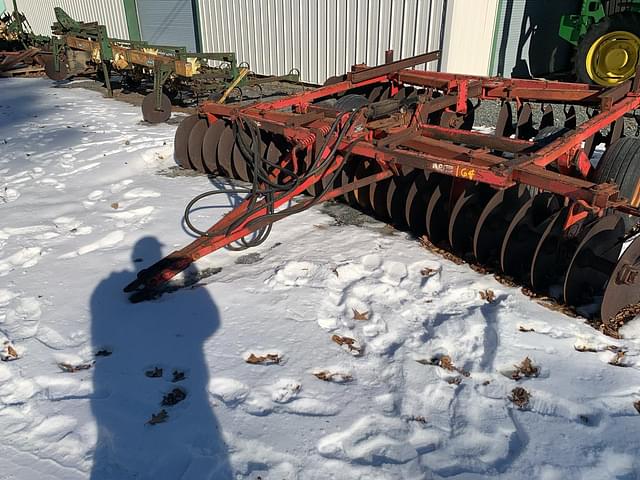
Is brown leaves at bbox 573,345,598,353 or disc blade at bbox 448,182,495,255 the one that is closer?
brown leaves at bbox 573,345,598,353

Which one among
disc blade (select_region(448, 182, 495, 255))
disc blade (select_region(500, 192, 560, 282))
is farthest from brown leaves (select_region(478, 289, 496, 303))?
disc blade (select_region(448, 182, 495, 255))

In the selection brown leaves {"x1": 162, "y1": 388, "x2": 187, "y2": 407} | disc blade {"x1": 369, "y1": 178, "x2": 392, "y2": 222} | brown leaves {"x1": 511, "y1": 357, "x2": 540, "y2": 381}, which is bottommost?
brown leaves {"x1": 162, "y1": 388, "x2": 187, "y2": 407}

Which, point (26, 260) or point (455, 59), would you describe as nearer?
point (26, 260)

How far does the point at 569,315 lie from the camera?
10.0ft

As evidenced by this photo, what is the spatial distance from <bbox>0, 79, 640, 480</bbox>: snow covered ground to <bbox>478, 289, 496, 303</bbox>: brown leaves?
30 mm

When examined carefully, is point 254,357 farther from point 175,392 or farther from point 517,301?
point 517,301

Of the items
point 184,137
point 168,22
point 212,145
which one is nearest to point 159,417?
point 212,145

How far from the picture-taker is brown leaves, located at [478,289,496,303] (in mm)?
3224

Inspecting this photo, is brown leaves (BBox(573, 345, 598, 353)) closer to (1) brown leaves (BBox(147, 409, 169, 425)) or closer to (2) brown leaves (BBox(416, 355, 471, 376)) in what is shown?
(2) brown leaves (BBox(416, 355, 471, 376))

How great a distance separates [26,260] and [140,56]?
5262 mm

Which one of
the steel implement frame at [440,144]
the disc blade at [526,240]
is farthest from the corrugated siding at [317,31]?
the disc blade at [526,240]

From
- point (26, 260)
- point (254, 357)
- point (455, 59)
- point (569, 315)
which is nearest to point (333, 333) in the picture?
point (254, 357)

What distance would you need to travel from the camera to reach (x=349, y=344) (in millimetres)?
2873

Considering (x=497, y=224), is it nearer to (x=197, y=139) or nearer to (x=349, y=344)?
(x=349, y=344)
